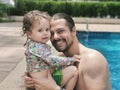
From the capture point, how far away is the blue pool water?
11.5m

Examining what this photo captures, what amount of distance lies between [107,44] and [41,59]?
43.9ft

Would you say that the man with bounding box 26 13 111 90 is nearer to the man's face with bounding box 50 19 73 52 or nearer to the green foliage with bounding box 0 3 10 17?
the man's face with bounding box 50 19 73 52

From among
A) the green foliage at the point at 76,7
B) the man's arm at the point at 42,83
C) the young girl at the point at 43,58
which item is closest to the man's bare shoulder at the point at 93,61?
the young girl at the point at 43,58

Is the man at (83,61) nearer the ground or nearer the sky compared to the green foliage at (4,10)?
nearer the sky

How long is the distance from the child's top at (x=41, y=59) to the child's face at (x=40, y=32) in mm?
46

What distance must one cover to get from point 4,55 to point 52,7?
661 inches

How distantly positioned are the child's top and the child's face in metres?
0.05

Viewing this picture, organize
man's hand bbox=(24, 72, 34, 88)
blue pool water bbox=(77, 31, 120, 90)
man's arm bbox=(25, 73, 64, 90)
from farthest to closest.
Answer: blue pool water bbox=(77, 31, 120, 90) < man's hand bbox=(24, 72, 34, 88) < man's arm bbox=(25, 73, 64, 90)

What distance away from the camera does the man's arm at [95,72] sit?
2.65 metres

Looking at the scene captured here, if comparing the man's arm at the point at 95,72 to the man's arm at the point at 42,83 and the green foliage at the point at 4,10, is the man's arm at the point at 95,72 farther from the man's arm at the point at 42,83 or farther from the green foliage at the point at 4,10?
the green foliage at the point at 4,10

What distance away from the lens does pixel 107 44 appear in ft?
52.5

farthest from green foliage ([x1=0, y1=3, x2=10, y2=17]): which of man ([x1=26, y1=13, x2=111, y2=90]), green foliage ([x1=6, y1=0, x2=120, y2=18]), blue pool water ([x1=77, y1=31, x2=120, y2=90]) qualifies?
man ([x1=26, y1=13, x2=111, y2=90])

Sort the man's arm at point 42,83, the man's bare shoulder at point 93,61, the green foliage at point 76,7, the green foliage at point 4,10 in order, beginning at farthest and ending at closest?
the green foliage at point 76,7 → the green foliage at point 4,10 → the man's arm at point 42,83 → the man's bare shoulder at point 93,61

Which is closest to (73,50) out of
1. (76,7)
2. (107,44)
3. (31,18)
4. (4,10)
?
(31,18)
